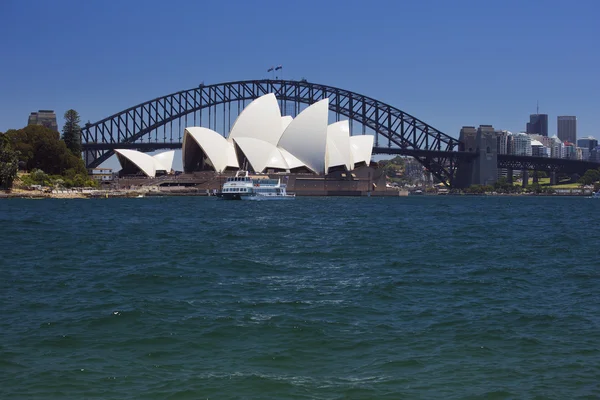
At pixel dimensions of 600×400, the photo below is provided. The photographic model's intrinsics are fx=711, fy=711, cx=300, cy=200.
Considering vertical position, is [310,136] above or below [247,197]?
above

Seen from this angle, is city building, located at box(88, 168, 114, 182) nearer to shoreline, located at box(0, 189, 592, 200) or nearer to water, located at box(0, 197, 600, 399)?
shoreline, located at box(0, 189, 592, 200)

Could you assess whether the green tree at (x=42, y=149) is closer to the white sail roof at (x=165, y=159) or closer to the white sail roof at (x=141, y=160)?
the white sail roof at (x=141, y=160)

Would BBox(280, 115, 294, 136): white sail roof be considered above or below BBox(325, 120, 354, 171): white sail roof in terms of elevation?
above

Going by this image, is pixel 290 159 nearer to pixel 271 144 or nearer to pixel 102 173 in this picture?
pixel 271 144

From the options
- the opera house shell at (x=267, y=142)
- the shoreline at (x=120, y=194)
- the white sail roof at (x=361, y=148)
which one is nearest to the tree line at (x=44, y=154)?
the shoreline at (x=120, y=194)

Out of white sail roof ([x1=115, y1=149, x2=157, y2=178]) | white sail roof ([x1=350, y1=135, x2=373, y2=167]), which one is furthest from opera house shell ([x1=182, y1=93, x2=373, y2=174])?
white sail roof ([x1=115, y1=149, x2=157, y2=178])

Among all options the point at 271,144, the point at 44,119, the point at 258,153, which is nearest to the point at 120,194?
the point at 258,153
